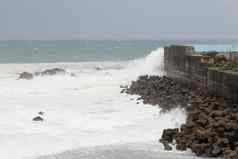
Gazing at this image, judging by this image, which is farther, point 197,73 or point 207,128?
point 197,73

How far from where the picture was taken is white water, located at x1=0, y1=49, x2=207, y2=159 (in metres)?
10.8

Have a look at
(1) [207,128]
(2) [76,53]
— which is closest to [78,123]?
A: (1) [207,128]

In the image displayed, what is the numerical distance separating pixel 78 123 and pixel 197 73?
433 centimetres

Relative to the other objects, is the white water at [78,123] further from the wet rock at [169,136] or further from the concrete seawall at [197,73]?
the concrete seawall at [197,73]

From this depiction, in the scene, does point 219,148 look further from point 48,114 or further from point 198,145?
point 48,114

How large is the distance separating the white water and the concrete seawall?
1192mm

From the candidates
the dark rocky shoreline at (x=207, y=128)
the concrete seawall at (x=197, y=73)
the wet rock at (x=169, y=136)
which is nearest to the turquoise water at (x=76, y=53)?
the concrete seawall at (x=197, y=73)

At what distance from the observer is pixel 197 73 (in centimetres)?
1647

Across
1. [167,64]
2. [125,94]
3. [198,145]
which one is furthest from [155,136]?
[167,64]

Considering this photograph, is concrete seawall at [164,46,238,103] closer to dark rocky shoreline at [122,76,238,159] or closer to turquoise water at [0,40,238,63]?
dark rocky shoreline at [122,76,238,159]

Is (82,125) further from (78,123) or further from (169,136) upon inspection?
(169,136)

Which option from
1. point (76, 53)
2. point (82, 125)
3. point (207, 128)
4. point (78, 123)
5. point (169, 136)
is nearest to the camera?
point (207, 128)

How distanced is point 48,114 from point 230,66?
483 centimetres

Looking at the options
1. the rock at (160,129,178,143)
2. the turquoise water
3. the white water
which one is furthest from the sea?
the turquoise water
